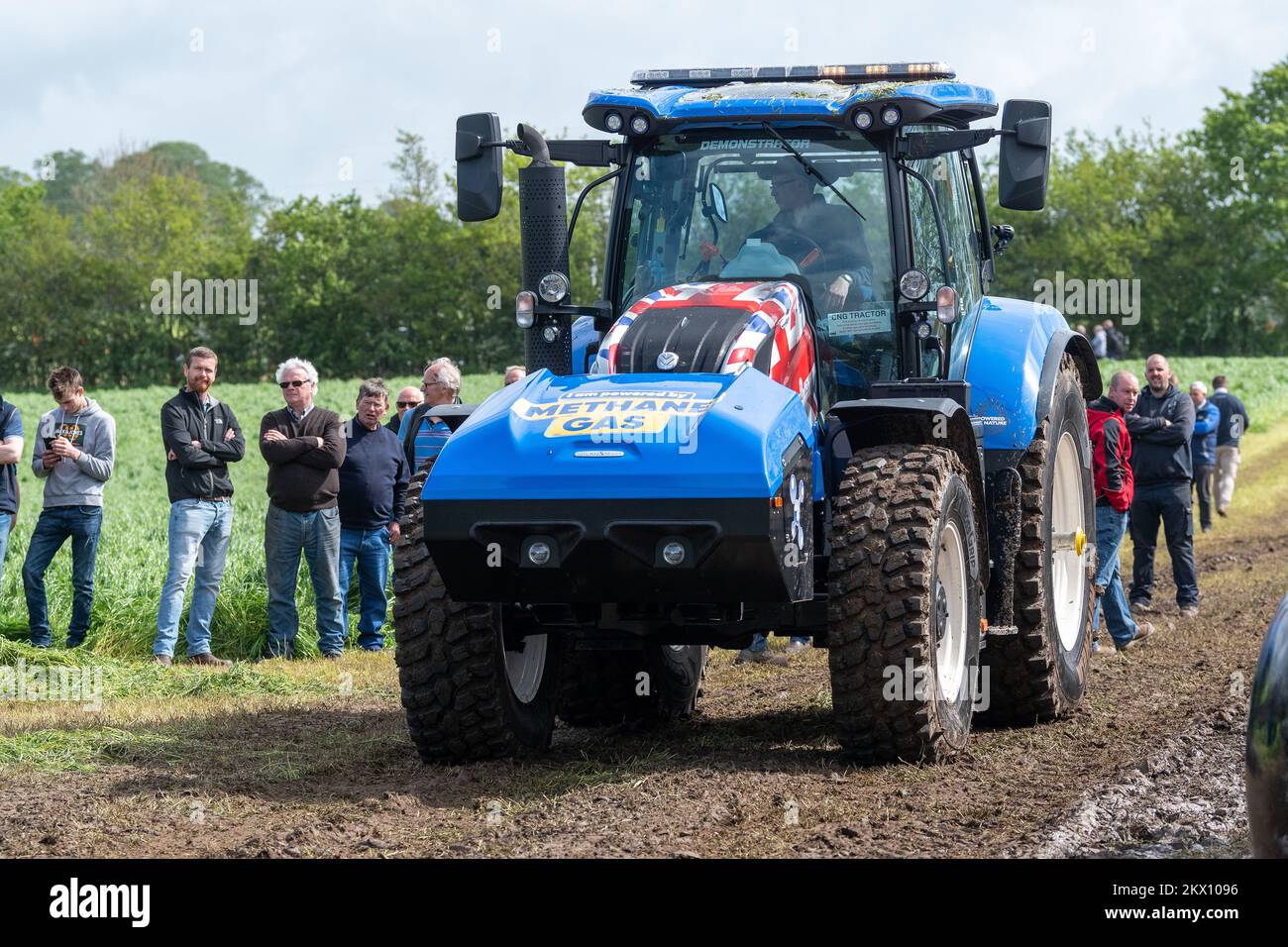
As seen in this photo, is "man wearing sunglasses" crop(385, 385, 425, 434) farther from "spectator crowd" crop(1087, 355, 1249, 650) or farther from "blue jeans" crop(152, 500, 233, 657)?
"spectator crowd" crop(1087, 355, 1249, 650)

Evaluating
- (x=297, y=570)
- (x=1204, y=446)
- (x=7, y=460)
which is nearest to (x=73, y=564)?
(x=7, y=460)

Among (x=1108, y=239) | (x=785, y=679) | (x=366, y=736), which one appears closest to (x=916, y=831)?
(x=366, y=736)

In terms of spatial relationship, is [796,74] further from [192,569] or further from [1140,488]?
[1140,488]

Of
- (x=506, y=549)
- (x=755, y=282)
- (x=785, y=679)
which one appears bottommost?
(x=785, y=679)

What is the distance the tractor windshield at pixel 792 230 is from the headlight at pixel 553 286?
0.41 meters

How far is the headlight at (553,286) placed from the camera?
717cm

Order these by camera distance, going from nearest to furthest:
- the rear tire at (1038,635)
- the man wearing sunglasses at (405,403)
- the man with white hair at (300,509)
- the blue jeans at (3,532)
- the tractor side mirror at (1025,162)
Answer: the tractor side mirror at (1025,162), the rear tire at (1038,635), the blue jeans at (3,532), the man with white hair at (300,509), the man wearing sunglasses at (405,403)

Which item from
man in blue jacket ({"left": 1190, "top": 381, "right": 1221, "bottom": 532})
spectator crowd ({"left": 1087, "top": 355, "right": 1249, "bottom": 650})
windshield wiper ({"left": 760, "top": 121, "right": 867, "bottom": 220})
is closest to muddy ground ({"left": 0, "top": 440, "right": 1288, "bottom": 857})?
spectator crowd ({"left": 1087, "top": 355, "right": 1249, "bottom": 650})

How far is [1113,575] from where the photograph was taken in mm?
10891

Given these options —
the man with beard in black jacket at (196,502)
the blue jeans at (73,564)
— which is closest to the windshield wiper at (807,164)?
the man with beard in black jacket at (196,502)

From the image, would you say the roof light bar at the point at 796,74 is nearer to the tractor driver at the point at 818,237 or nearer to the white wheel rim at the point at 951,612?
the tractor driver at the point at 818,237

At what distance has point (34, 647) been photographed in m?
10.2

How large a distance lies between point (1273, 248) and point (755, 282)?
69778 mm

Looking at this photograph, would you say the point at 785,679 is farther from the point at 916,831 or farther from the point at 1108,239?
the point at 1108,239
